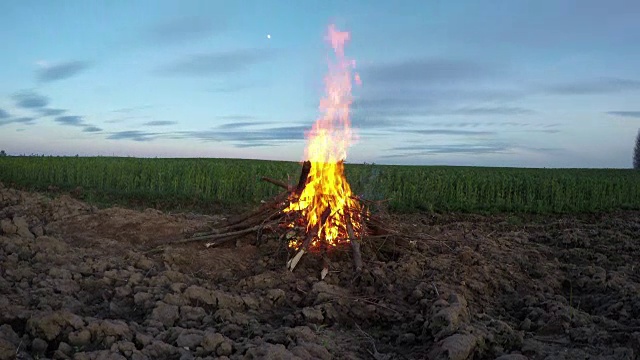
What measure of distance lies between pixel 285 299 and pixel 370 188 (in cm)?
1319

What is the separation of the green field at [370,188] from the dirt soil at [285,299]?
29.0ft

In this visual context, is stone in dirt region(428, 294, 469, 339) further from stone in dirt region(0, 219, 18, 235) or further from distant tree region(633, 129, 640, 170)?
distant tree region(633, 129, 640, 170)

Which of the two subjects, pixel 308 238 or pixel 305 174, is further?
pixel 305 174

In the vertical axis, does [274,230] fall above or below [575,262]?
above

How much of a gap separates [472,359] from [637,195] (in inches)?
860

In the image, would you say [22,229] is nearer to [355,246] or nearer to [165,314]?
[165,314]

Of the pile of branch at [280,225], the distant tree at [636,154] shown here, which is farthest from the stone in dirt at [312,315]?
the distant tree at [636,154]

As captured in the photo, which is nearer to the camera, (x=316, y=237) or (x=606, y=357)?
(x=606, y=357)

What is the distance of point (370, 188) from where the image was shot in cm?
1917

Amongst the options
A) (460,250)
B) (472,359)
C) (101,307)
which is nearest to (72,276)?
(101,307)

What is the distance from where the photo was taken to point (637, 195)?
23.3 metres

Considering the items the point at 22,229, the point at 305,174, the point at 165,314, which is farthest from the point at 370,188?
the point at 165,314

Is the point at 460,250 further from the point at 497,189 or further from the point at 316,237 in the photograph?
the point at 497,189

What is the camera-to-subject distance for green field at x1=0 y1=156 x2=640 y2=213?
59.2 ft
